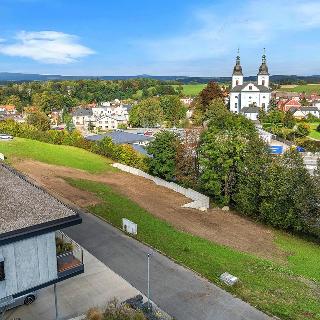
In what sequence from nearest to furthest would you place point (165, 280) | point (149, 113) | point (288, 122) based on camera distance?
point (165, 280)
point (288, 122)
point (149, 113)

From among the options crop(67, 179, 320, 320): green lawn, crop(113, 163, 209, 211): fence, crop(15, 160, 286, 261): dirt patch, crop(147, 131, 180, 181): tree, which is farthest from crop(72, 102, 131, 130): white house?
crop(67, 179, 320, 320): green lawn

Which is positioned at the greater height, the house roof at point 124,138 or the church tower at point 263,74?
the church tower at point 263,74

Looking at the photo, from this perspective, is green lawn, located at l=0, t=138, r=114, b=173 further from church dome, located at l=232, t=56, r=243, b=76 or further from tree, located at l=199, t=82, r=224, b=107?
church dome, located at l=232, t=56, r=243, b=76

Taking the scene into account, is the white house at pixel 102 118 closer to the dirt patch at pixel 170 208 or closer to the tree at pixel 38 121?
the tree at pixel 38 121

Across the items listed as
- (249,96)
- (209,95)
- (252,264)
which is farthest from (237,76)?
Answer: (252,264)

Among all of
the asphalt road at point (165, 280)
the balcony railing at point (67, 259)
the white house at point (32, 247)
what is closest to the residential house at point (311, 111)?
the asphalt road at point (165, 280)

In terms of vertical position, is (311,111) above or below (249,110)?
below

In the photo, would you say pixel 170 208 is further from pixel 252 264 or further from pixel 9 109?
pixel 9 109
